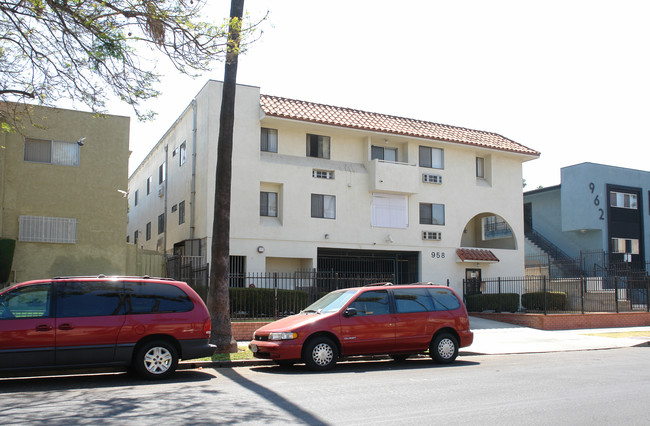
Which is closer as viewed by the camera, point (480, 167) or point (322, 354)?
point (322, 354)

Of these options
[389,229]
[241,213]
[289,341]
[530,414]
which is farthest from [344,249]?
[530,414]

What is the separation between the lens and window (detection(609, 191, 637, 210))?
3731 centimetres

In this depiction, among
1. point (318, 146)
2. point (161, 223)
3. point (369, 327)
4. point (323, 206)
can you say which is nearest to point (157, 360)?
point (369, 327)

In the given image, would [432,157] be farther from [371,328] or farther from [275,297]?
[371,328]

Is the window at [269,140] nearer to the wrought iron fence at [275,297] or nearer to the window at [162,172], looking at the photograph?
the wrought iron fence at [275,297]

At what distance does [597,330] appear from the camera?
22.0 meters

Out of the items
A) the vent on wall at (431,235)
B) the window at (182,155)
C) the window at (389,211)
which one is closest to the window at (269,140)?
the window at (182,155)

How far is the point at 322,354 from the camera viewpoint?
11656 mm

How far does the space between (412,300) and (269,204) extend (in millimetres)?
13151

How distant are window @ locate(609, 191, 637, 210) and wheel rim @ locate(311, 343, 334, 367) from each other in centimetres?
A: 3071

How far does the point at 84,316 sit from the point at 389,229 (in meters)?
18.5

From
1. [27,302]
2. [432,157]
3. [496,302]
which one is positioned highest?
[432,157]

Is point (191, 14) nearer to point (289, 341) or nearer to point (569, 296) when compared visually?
point (289, 341)

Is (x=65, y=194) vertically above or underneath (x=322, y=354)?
above
